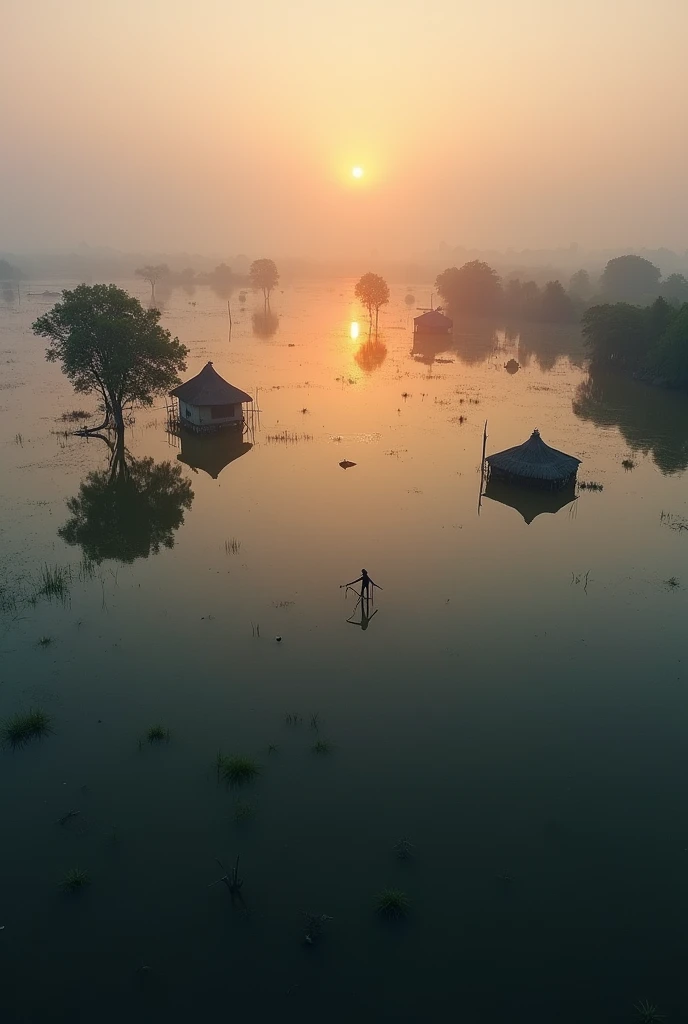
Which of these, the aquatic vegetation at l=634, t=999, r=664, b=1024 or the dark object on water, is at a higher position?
the dark object on water

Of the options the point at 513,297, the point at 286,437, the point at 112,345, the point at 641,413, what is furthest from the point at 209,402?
the point at 513,297

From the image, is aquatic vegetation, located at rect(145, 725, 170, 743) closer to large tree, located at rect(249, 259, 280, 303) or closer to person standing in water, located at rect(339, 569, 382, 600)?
person standing in water, located at rect(339, 569, 382, 600)

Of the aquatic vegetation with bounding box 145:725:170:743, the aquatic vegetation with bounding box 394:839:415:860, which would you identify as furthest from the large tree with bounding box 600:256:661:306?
the aquatic vegetation with bounding box 394:839:415:860

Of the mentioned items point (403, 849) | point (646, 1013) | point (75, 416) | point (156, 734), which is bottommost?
point (646, 1013)

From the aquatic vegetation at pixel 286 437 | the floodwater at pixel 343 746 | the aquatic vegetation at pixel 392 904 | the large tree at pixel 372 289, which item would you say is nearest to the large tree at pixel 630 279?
the large tree at pixel 372 289

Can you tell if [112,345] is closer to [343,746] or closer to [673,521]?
[343,746]

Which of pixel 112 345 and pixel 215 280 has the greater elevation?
pixel 215 280
